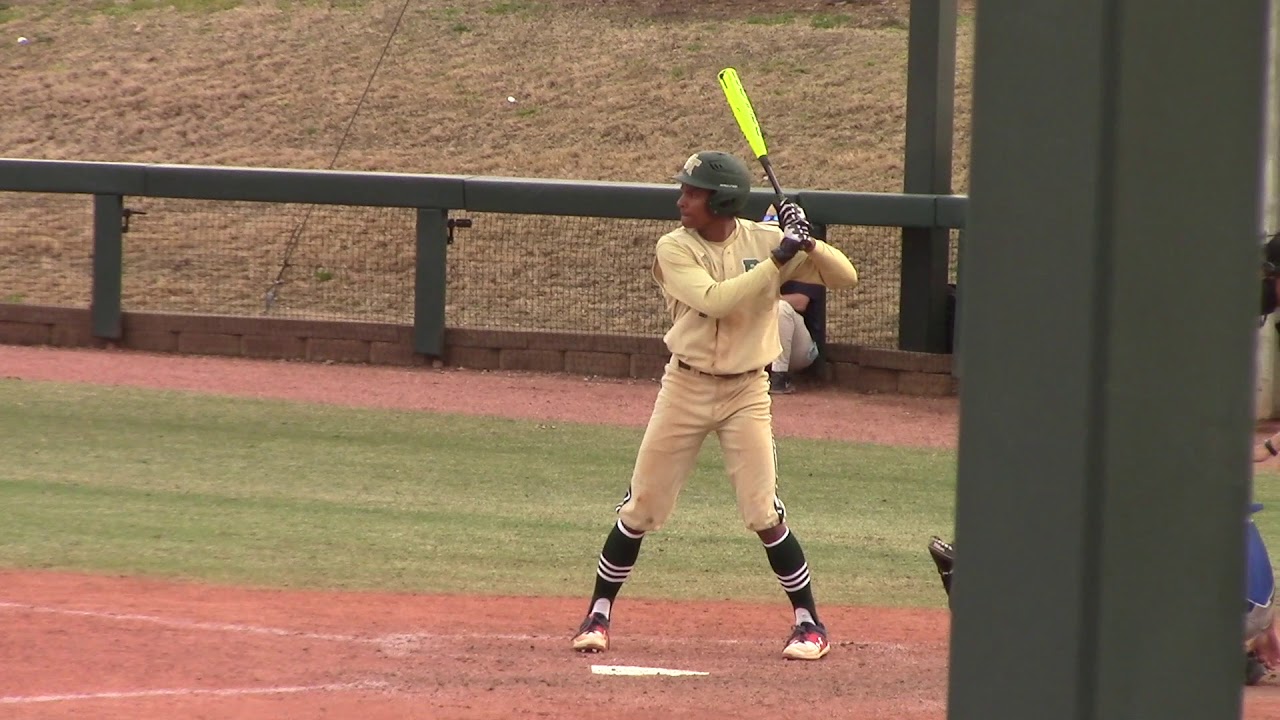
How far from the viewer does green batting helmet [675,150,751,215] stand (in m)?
6.01

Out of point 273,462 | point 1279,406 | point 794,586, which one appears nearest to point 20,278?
point 273,462

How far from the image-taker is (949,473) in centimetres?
1057

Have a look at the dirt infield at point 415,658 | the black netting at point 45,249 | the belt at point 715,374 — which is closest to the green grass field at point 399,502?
the dirt infield at point 415,658

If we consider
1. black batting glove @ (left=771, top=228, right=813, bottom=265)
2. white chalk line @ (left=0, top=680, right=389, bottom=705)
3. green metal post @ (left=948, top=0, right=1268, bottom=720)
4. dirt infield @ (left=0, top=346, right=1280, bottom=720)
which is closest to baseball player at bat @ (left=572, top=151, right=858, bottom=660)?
black batting glove @ (left=771, top=228, right=813, bottom=265)

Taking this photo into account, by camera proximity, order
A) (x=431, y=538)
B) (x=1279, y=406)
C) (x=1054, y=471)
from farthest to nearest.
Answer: (x=1279, y=406), (x=431, y=538), (x=1054, y=471)

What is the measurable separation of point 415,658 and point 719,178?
6.77 feet

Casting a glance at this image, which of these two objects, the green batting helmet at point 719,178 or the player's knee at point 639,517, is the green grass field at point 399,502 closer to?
the player's knee at point 639,517

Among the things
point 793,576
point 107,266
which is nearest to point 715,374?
point 793,576

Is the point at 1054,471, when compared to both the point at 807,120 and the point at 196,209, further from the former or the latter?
the point at 807,120

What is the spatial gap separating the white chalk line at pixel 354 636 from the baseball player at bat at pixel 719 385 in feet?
1.09

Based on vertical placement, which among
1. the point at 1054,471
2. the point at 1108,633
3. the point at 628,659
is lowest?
the point at 628,659

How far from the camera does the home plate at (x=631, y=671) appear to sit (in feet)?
19.8

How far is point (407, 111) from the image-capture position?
82.9 ft

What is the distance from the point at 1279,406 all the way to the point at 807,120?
11353 mm
